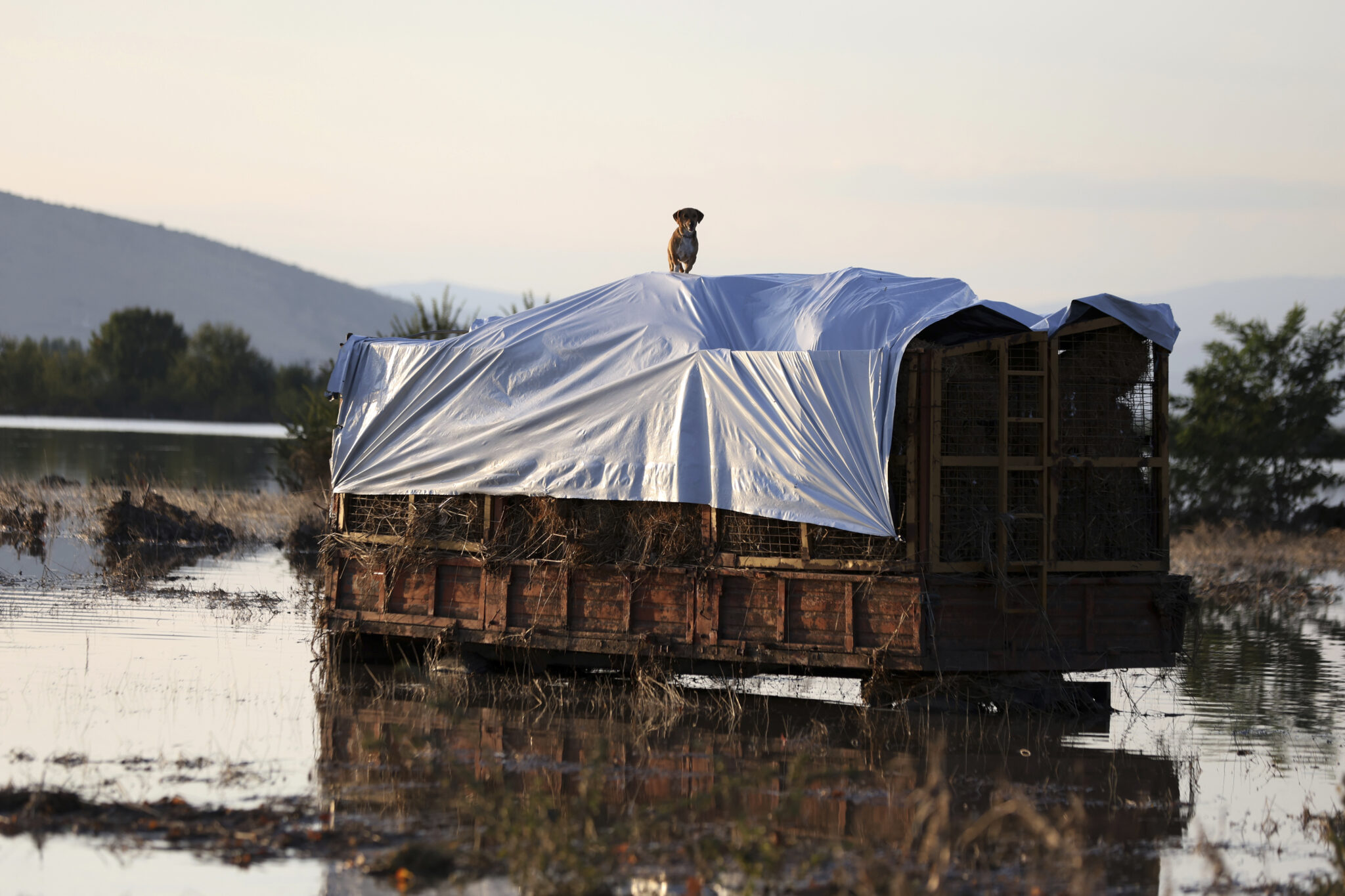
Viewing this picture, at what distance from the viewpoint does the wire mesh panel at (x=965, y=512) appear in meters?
11.0

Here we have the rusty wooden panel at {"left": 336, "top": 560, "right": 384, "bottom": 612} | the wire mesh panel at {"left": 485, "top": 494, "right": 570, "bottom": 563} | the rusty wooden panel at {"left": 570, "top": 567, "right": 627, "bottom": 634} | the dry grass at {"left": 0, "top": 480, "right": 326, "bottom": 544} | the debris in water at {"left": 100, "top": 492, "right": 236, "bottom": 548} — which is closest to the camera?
the rusty wooden panel at {"left": 570, "top": 567, "right": 627, "bottom": 634}

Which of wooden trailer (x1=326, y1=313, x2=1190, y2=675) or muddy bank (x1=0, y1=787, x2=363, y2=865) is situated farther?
wooden trailer (x1=326, y1=313, x2=1190, y2=675)

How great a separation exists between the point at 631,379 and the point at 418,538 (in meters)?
2.63

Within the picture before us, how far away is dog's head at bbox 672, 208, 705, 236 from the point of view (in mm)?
14297

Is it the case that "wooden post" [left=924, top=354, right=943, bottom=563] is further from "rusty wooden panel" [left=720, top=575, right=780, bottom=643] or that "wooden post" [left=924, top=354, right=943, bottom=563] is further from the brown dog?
the brown dog

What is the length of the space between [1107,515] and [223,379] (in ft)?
236

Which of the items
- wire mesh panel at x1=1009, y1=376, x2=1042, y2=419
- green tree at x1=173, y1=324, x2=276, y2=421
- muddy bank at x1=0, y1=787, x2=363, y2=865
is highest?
green tree at x1=173, y1=324, x2=276, y2=421

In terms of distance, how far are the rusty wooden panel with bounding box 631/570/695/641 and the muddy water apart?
828mm

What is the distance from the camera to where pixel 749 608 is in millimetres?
11375

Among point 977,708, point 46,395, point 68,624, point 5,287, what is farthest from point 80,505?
point 5,287

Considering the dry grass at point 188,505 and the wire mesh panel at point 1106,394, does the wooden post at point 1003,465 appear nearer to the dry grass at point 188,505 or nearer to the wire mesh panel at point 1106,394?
the wire mesh panel at point 1106,394

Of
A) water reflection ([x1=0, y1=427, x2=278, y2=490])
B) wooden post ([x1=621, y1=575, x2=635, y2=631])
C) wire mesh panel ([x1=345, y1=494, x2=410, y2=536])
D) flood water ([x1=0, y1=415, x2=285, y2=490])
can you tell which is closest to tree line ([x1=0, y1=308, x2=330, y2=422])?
flood water ([x1=0, y1=415, x2=285, y2=490])

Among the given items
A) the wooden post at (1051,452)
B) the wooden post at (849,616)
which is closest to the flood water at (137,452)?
the wooden post at (849,616)

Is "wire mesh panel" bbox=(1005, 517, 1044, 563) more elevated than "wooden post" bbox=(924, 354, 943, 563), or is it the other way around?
"wooden post" bbox=(924, 354, 943, 563)
